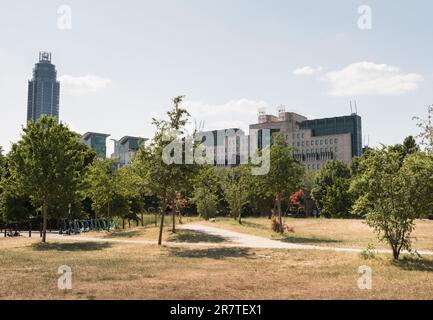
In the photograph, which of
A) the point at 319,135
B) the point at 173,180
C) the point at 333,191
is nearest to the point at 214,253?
the point at 173,180

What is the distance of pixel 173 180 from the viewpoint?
2880cm

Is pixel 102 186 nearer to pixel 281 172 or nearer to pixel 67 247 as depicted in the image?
pixel 67 247

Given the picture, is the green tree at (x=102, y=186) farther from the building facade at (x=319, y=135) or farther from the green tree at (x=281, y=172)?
the building facade at (x=319, y=135)

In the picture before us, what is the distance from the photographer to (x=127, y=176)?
49.3 m

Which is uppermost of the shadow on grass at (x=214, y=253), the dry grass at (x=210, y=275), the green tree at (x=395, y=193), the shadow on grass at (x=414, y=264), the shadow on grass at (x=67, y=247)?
the green tree at (x=395, y=193)

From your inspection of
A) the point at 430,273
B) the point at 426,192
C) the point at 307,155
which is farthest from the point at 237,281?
the point at 307,155

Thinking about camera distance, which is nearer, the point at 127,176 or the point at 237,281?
the point at 237,281

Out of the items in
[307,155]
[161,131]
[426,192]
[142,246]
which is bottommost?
[142,246]

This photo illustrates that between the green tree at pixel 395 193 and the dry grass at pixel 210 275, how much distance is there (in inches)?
58.1

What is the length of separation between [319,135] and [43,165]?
14369 centimetres

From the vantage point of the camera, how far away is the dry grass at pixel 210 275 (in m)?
13.1

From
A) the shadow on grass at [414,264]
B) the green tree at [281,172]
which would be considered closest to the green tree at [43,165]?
the green tree at [281,172]
